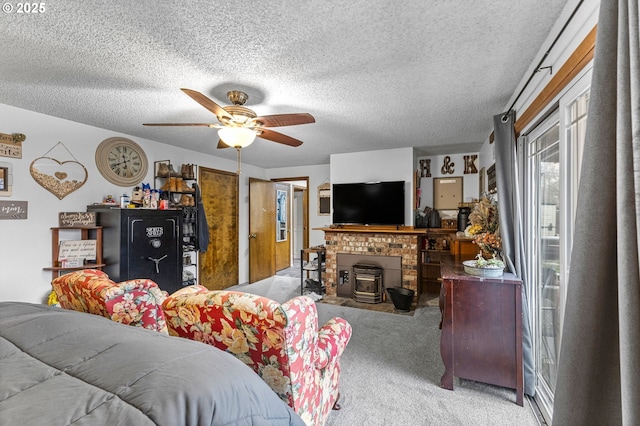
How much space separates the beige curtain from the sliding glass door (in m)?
0.95

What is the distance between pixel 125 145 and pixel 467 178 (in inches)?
197

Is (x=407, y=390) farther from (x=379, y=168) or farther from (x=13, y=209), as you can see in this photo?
(x=13, y=209)

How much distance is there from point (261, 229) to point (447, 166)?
3.63 meters

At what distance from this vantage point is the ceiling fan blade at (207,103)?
182 centimetres

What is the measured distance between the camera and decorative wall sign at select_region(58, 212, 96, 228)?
312 centimetres

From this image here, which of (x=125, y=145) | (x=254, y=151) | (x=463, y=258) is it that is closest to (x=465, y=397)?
(x=463, y=258)

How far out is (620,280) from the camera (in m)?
0.61

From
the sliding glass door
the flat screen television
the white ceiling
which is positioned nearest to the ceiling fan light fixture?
the white ceiling

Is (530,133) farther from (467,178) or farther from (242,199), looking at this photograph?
(242,199)

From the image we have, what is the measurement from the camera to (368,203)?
4.59 metres

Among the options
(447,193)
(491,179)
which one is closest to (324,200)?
(447,193)

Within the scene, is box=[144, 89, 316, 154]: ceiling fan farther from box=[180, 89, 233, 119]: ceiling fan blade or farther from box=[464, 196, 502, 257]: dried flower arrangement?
box=[464, 196, 502, 257]: dried flower arrangement

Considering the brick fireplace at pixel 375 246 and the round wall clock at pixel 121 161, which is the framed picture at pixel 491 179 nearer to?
the brick fireplace at pixel 375 246

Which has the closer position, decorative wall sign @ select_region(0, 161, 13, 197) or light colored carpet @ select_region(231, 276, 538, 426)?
light colored carpet @ select_region(231, 276, 538, 426)
